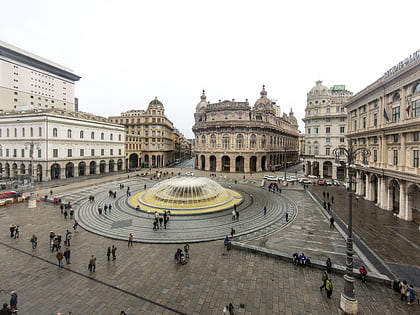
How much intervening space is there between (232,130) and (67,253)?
53329mm

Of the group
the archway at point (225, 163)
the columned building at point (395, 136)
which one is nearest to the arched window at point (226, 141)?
the archway at point (225, 163)

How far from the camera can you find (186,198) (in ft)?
83.6

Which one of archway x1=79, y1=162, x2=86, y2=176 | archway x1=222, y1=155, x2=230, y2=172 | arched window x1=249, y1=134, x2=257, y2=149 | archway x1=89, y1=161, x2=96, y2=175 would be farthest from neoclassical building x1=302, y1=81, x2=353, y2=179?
archway x1=79, y1=162, x2=86, y2=176

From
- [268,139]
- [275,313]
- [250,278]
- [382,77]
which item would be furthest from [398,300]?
[268,139]

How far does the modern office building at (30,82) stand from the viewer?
68.8 m

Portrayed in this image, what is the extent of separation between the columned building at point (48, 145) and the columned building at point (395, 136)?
183 ft

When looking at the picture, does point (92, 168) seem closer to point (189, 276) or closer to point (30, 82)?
point (189, 276)

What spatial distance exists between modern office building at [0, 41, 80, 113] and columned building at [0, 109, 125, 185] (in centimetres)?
2130

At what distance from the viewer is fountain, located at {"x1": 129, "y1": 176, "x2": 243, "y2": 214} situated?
24047 millimetres

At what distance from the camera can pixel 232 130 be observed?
6125 cm

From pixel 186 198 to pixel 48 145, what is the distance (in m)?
37.1

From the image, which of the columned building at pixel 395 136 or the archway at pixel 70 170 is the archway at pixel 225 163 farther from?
the archway at pixel 70 170

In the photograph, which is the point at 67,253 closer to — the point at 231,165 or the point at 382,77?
the point at 382,77

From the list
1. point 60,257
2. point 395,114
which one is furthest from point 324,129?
point 60,257
